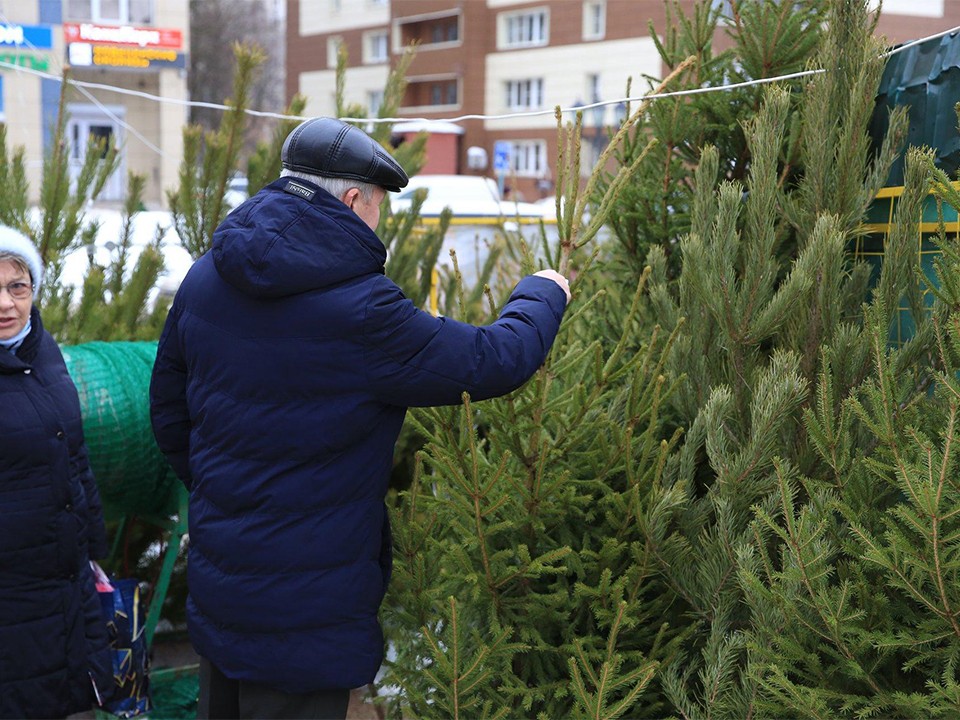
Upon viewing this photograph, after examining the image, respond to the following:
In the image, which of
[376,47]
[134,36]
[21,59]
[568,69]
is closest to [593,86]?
[568,69]

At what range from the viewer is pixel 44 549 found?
307cm

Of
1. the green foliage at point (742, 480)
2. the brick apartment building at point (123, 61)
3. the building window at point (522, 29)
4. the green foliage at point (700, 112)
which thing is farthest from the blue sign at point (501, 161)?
the green foliage at point (742, 480)

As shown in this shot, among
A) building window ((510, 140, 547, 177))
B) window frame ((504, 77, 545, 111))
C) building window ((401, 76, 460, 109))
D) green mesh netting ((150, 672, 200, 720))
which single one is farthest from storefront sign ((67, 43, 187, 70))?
green mesh netting ((150, 672, 200, 720))

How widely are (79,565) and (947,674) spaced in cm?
246

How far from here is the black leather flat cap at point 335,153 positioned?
7.28 feet

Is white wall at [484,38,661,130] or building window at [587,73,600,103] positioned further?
building window at [587,73,600,103]

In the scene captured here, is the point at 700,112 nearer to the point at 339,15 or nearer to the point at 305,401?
the point at 305,401

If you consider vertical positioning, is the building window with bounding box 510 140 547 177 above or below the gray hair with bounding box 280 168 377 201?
above

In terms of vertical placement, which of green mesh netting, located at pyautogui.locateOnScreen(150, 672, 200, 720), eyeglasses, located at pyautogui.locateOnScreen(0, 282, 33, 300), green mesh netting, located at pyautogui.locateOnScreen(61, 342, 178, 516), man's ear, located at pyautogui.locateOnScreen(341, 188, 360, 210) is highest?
man's ear, located at pyautogui.locateOnScreen(341, 188, 360, 210)

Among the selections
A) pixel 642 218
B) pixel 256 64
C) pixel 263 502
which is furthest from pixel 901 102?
pixel 256 64

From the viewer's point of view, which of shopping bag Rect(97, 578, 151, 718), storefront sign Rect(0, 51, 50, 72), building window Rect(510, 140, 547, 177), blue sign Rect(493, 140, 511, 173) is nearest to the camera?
shopping bag Rect(97, 578, 151, 718)

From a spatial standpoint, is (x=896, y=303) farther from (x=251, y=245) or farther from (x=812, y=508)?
(x=251, y=245)

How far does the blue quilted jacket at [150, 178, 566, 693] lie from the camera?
2146 mm

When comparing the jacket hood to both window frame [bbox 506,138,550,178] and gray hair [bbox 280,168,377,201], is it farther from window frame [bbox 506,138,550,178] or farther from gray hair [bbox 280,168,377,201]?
window frame [bbox 506,138,550,178]
